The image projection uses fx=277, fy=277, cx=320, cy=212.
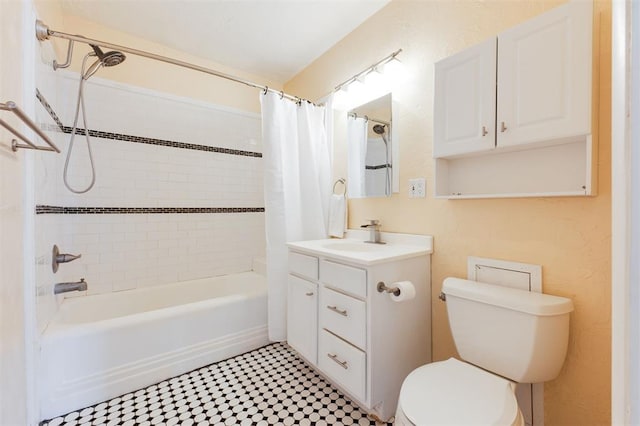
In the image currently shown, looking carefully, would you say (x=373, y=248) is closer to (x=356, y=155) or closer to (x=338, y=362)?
(x=338, y=362)

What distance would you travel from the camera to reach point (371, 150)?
1.97m

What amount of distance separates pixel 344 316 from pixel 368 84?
61.7 inches

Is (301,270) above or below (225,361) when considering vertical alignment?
above

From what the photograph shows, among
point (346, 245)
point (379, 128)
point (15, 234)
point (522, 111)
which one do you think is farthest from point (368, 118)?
point (15, 234)

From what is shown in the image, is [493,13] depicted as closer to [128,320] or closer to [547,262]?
[547,262]

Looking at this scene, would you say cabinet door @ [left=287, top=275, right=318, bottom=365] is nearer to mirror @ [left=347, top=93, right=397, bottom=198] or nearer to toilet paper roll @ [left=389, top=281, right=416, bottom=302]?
toilet paper roll @ [left=389, top=281, right=416, bottom=302]

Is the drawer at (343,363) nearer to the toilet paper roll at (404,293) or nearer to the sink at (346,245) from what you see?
the toilet paper roll at (404,293)

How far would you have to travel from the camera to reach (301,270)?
1.74 metres

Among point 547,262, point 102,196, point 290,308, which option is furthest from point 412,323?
point 102,196

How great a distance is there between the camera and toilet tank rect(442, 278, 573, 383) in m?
1.02

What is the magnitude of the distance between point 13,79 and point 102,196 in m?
1.26

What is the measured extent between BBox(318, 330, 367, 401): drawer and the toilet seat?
12.1 inches

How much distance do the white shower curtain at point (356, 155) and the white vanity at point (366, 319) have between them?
0.56 m

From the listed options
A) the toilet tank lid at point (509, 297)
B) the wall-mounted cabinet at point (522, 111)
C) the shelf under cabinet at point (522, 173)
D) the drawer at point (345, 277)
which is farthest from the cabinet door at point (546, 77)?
the drawer at point (345, 277)
